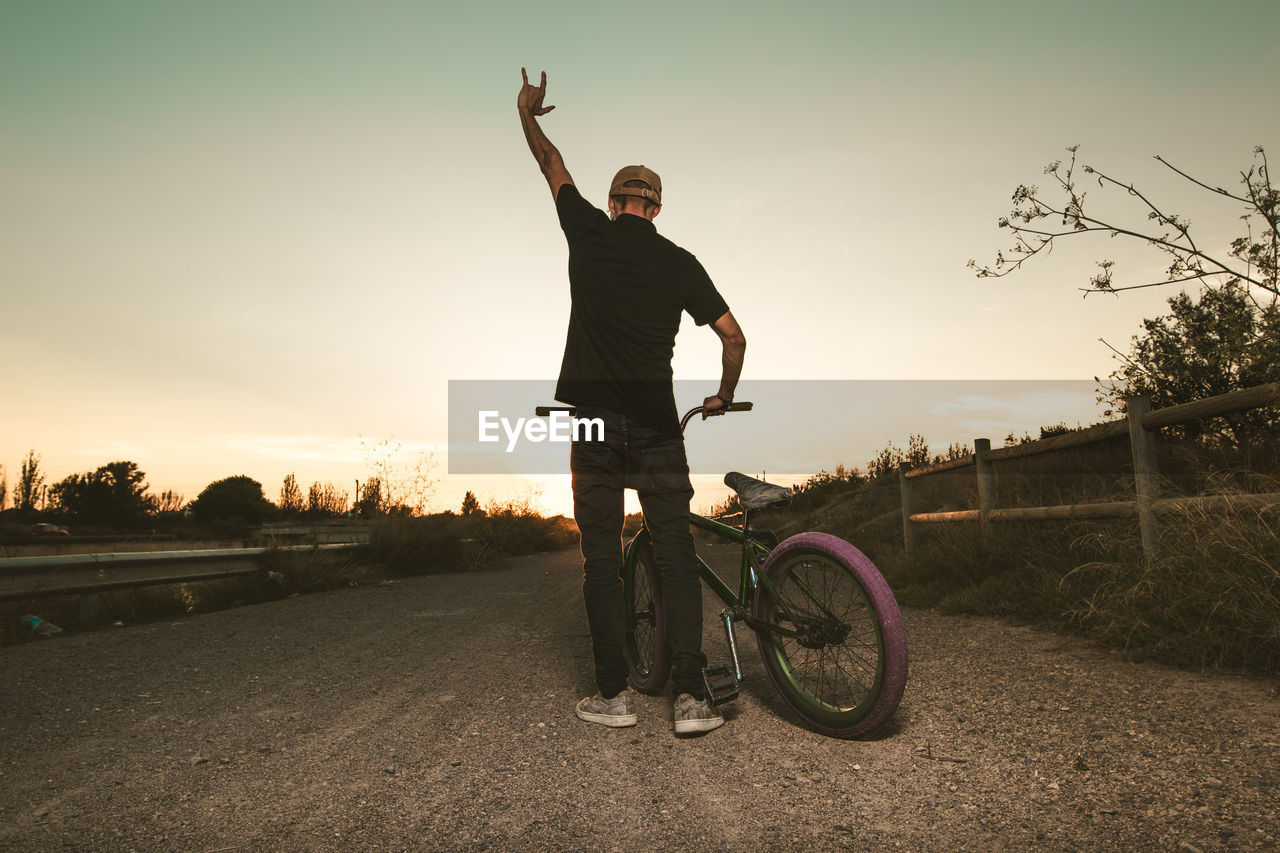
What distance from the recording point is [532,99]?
11.2 ft

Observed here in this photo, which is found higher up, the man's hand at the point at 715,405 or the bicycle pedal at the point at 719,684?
the man's hand at the point at 715,405

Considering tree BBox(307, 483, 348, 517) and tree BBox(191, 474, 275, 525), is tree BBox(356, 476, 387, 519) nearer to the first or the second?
tree BBox(307, 483, 348, 517)

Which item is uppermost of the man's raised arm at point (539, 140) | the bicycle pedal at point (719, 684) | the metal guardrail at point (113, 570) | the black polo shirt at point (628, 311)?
the man's raised arm at point (539, 140)

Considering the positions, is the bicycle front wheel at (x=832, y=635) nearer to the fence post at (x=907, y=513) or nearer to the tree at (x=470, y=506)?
the fence post at (x=907, y=513)

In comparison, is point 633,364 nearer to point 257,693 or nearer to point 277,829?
point 277,829

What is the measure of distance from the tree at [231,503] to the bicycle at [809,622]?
157 feet

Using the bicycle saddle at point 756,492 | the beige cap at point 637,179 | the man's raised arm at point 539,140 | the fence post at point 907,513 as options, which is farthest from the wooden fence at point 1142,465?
the man's raised arm at point 539,140

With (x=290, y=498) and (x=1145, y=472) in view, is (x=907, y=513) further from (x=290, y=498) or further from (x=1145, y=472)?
(x=290, y=498)

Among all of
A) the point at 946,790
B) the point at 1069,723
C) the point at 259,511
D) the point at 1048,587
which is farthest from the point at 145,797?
the point at 259,511

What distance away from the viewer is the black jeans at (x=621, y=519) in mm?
2838

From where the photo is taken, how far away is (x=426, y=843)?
1798 millimetres

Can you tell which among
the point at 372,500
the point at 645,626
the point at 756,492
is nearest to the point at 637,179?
the point at 756,492

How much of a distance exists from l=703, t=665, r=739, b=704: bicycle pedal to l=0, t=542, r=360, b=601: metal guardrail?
5.29 metres

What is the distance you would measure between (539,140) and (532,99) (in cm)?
32
